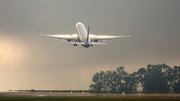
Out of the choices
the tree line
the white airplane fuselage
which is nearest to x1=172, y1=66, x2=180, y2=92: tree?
the tree line

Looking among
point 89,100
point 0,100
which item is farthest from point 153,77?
point 0,100

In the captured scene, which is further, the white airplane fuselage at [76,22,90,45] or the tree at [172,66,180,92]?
the tree at [172,66,180,92]

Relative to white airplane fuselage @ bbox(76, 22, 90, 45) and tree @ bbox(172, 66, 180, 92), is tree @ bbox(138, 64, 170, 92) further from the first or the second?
white airplane fuselage @ bbox(76, 22, 90, 45)

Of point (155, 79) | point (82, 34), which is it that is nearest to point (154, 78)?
point (155, 79)

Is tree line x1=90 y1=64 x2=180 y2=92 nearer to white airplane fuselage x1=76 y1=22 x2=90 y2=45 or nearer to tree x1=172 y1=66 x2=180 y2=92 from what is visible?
tree x1=172 y1=66 x2=180 y2=92

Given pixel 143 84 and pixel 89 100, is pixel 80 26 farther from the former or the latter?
pixel 143 84

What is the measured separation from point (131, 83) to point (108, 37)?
8708cm

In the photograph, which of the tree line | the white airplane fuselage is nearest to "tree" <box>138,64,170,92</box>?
the tree line

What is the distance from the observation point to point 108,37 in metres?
116

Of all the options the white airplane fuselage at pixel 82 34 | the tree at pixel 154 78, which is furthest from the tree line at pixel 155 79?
the white airplane fuselage at pixel 82 34

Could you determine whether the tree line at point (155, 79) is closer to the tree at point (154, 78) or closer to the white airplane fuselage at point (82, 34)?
the tree at point (154, 78)

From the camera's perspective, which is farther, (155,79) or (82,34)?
(155,79)

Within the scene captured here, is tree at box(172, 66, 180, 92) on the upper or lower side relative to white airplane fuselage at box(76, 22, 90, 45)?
lower

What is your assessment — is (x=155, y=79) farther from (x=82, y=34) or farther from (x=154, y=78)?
(x=82, y=34)
